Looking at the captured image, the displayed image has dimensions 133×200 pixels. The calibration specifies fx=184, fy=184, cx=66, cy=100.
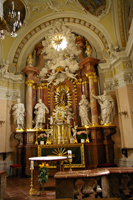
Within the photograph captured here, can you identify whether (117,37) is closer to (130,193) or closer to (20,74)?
(20,74)

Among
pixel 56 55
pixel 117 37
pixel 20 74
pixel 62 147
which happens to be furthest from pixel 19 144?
pixel 117 37

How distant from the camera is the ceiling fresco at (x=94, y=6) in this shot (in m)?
9.27

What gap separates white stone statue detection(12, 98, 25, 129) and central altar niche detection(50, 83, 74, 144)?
155cm

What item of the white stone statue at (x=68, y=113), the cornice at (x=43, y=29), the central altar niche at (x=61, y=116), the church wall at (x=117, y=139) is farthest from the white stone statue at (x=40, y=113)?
the church wall at (x=117, y=139)

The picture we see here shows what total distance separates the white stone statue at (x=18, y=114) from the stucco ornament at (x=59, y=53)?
225cm

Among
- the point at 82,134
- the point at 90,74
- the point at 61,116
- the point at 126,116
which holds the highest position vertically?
the point at 90,74

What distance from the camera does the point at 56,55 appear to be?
36.0ft

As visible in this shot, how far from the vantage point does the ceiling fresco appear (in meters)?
9.27

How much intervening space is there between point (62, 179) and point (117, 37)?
7.92 m

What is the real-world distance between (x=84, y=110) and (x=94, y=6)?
541cm

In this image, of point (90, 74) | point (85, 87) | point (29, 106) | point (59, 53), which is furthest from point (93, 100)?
point (59, 53)

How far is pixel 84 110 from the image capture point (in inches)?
378

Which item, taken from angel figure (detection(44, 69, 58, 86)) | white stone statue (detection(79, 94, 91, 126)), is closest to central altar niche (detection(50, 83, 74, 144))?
angel figure (detection(44, 69, 58, 86))

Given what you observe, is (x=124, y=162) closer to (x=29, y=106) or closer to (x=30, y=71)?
(x=29, y=106)
